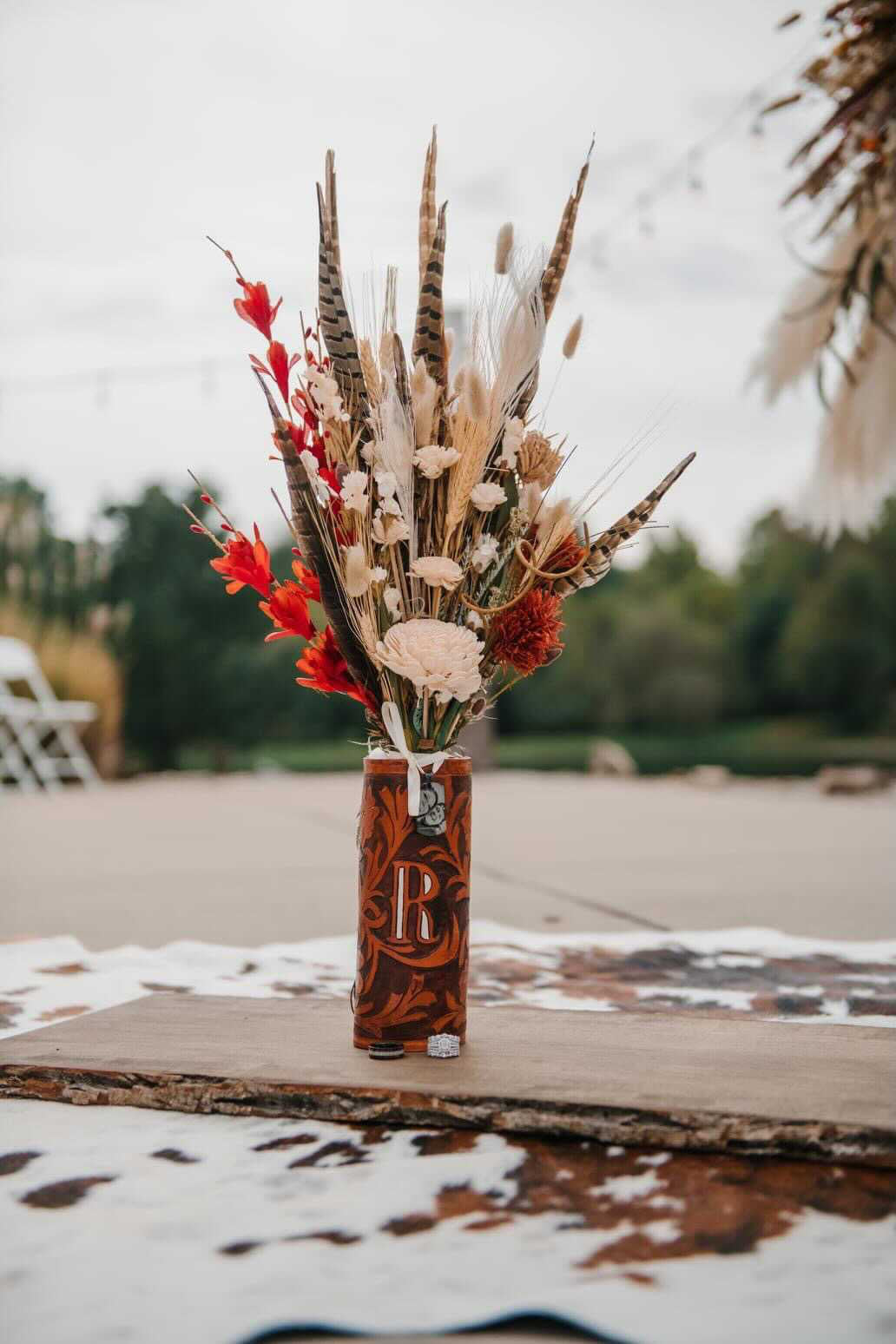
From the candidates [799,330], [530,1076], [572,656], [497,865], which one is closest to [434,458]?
[530,1076]

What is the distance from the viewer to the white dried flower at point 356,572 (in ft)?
4.66

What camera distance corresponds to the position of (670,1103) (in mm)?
1207

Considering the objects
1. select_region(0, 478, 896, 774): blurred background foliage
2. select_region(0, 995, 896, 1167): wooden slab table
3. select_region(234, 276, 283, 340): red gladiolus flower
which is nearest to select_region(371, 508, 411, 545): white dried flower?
select_region(234, 276, 283, 340): red gladiolus flower

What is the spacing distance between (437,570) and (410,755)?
207mm

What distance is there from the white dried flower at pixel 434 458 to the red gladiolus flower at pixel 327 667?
0.23 meters

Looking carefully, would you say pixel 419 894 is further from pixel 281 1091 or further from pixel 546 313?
pixel 546 313

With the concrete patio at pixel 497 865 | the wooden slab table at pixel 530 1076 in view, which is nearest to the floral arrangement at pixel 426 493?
the wooden slab table at pixel 530 1076

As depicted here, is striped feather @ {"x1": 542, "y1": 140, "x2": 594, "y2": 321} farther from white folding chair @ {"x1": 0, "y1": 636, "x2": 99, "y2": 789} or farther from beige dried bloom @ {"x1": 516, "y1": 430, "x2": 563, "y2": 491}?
white folding chair @ {"x1": 0, "y1": 636, "x2": 99, "y2": 789}

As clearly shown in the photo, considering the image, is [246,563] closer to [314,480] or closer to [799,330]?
[314,480]

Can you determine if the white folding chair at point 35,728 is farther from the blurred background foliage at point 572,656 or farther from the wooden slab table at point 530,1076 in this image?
the wooden slab table at point 530,1076

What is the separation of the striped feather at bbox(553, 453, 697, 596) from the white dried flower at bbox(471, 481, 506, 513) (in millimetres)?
124

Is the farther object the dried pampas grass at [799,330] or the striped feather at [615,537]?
the dried pampas grass at [799,330]

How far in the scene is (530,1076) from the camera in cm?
132

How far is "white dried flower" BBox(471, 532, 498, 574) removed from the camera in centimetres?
148
